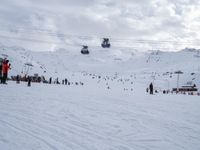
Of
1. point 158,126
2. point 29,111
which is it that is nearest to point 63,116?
point 29,111

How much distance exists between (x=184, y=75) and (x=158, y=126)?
443 feet

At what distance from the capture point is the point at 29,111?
32.2 ft

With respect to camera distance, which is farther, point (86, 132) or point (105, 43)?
point (105, 43)

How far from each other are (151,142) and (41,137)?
2.27 m

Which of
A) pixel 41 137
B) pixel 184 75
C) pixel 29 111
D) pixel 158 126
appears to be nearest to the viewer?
pixel 41 137

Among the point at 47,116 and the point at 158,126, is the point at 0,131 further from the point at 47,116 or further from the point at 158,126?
the point at 158,126

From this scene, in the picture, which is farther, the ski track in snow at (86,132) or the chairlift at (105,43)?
the chairlift at (105,43)

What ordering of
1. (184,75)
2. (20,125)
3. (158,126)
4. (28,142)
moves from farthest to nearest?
(184,75) < (158,126) < (20,125) < (28,142)

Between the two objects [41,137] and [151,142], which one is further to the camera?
[151,142]

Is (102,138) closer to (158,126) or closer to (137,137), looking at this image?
(137,137)

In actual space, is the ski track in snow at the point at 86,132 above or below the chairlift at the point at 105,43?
below

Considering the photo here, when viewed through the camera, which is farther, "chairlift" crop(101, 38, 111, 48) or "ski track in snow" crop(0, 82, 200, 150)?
"chairlift" crop(101, 38, 111, 48)

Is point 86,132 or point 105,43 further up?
point 105,43

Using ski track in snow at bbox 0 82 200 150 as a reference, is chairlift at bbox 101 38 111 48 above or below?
above
